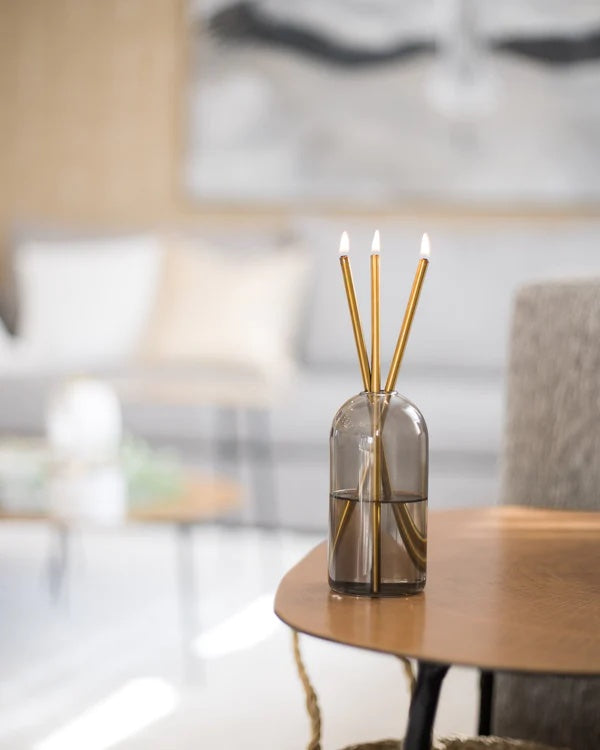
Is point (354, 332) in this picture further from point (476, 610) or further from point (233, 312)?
point (233, 312)

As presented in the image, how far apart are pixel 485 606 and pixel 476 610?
0.5 inches

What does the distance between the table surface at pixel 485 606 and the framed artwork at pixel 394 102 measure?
3026mm

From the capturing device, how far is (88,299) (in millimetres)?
3898

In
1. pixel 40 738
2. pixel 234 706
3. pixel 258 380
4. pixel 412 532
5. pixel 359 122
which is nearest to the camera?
pixel 412 532

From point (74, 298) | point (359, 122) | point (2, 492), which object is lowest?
point (2, 492)

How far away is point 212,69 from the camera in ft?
14.0

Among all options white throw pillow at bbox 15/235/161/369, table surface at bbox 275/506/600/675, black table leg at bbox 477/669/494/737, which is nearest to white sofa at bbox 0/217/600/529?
white throw pillow at bbox 15/235/161/369

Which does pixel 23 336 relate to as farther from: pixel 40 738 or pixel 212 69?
pixel 40 738

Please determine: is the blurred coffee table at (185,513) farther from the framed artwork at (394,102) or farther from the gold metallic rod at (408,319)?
the framed artwork at (394,102)

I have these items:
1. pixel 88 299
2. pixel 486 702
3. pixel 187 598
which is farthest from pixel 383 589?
pixel 88 299

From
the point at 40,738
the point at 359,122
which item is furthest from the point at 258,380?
the point at 40,738

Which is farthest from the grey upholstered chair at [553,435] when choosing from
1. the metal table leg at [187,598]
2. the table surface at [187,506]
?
the metal table leg at [187,598]

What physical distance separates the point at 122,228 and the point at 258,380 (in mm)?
1043

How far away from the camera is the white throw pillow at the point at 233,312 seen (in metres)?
3.64
